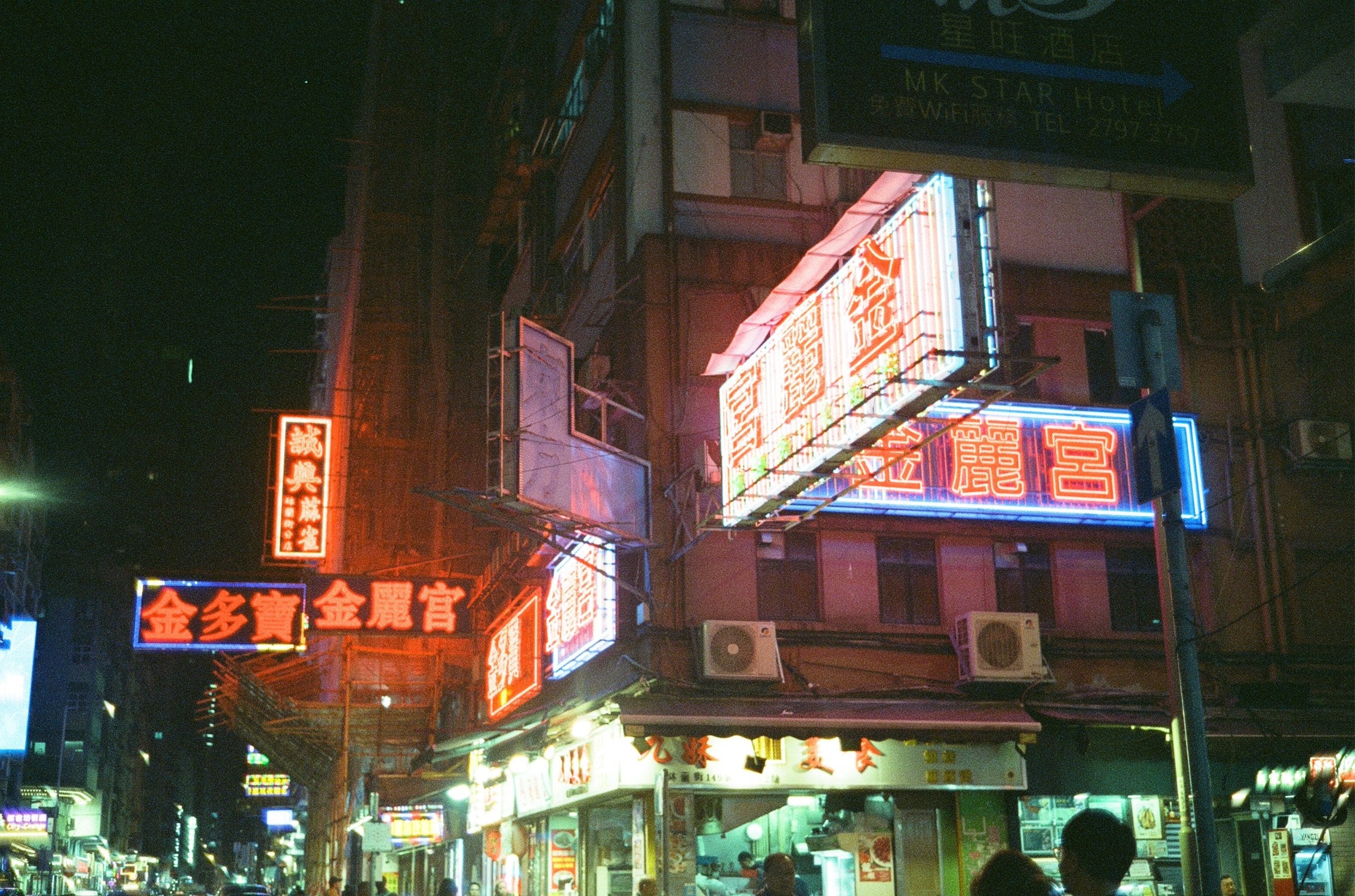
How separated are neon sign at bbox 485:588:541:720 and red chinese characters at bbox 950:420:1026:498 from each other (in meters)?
8.19

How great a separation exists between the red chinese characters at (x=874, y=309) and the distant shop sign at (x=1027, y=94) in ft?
10.8

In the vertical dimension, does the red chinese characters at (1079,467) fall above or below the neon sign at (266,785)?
above

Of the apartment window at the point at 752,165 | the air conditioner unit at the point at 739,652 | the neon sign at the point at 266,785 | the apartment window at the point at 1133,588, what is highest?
the apartment window at the point at 752,165

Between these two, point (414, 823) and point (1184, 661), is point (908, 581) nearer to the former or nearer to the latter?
point (1184, 661)

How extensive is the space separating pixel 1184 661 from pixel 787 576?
6.60 m

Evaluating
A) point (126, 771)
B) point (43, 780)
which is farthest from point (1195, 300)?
point (126, 771)

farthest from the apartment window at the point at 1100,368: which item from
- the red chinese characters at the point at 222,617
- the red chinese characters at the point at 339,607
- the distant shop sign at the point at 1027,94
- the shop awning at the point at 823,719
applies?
the red chinese characters at the point at 222,617

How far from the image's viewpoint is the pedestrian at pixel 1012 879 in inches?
185

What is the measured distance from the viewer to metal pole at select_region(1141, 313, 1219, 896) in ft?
33.5

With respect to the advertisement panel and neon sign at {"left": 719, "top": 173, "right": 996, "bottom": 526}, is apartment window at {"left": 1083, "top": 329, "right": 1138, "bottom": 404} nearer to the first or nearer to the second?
neon sign at {"left": 719, "top": 173, "right": 996, "bottom": 526}

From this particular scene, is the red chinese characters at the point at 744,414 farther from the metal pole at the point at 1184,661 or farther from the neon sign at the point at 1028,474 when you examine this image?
the metal pole at the point at 1184,661

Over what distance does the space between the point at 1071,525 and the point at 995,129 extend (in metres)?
11.2

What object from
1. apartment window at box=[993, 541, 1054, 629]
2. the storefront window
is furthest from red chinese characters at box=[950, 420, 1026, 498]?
the storefront window

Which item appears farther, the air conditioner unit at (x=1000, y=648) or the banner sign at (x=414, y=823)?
the banner sign at (x=414, y=823)
